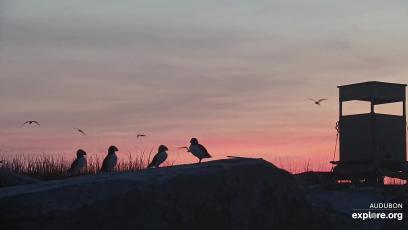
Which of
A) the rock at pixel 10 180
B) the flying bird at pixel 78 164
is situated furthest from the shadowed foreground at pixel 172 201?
the flying bird at pixel 78 164

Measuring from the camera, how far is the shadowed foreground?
9.64 meters

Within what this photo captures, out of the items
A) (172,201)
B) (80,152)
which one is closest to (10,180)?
(172,201)

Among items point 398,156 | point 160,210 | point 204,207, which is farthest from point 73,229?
point 398,156

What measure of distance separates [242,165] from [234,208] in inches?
24.8

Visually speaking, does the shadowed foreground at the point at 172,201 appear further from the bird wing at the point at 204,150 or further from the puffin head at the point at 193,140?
the puffin head at the point at 193,140

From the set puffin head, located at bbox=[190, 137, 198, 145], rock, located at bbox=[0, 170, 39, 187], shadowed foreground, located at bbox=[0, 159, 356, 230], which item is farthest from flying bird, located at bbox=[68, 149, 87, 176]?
shadowed foreground, located at bbox=[0, 159, 356, 230]

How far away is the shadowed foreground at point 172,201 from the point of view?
380 inches

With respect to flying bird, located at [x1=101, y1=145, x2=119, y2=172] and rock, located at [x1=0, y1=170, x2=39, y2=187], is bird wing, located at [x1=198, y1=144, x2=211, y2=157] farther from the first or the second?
rock, located at [x1=0, y1=170, x2=39, y2=187]

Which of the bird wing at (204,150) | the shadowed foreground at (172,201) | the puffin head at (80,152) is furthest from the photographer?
the puffin head at (80,152)

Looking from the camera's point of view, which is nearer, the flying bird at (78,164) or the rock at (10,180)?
the rock at (10,180)

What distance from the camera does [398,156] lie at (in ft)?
73.8

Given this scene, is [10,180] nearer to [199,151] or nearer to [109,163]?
[109,163]

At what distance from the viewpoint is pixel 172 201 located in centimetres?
1009

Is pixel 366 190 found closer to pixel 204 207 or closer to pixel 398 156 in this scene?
pixel 398 156
